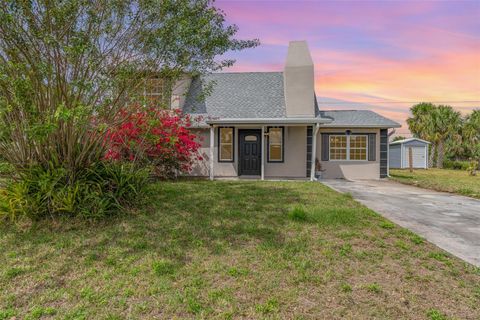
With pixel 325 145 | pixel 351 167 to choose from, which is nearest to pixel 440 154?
pixel 351 167

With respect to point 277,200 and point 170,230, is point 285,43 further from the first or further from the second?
point 170,230

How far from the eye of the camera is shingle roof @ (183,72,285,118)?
13.6m

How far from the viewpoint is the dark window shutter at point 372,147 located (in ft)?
46.3

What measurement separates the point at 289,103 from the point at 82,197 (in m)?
10.3

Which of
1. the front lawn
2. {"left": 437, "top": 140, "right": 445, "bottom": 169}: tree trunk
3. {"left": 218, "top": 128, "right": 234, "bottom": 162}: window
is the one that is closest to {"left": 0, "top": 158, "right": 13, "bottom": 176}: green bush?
the front lawn


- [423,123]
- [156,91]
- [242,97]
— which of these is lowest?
[156,91]

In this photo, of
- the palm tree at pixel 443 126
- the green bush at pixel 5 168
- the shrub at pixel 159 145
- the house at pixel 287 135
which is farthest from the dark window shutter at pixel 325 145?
the palm tree at pixel 443 126

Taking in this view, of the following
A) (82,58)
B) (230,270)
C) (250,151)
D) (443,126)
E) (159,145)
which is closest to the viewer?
(230,270)

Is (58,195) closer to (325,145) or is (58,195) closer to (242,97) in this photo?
(242,97)

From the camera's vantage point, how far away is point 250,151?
537 inches

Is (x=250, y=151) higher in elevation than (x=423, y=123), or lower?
lower

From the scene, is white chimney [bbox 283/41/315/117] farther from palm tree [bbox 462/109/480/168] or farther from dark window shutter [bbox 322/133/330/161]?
palm tree [bbox 462/109/480/168]

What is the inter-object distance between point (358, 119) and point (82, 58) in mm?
13181

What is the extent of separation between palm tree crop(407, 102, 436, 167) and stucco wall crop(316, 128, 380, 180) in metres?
18.5
